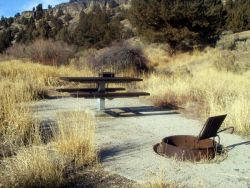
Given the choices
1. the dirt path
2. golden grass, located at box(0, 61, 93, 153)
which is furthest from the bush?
the dirt path

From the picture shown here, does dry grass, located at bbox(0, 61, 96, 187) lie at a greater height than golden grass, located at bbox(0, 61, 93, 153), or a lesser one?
lesser

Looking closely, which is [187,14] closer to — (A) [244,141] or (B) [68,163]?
(A) [244,141]

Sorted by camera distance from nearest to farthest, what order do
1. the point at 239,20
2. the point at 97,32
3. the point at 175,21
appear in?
the point at 175,21 < the point at 239,20 < the point at 97,32

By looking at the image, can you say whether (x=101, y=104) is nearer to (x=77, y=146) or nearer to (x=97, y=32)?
(x=77, y=146)

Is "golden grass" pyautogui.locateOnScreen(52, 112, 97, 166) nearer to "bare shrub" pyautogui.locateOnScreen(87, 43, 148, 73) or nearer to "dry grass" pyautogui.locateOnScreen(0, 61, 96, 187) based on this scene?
"dry grass" pyautogui.locateOnScreen(0, 61, 96, 187)

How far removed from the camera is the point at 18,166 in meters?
5.65

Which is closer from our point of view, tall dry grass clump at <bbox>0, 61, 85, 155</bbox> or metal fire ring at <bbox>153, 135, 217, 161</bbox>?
metal fire ring at <bbox>153, 135, 217, 161</bbox>

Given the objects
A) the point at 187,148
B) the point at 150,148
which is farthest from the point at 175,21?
the point at 187,148

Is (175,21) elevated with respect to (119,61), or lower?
elevated

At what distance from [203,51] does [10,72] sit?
14.6 metres

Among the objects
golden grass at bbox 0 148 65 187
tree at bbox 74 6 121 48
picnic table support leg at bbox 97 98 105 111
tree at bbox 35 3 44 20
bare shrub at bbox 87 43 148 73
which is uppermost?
tree at bbox 35 3 44 20

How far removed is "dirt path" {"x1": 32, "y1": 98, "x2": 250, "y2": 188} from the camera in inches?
241

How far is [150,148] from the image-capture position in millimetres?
7551

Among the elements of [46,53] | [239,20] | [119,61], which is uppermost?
[239,20]
